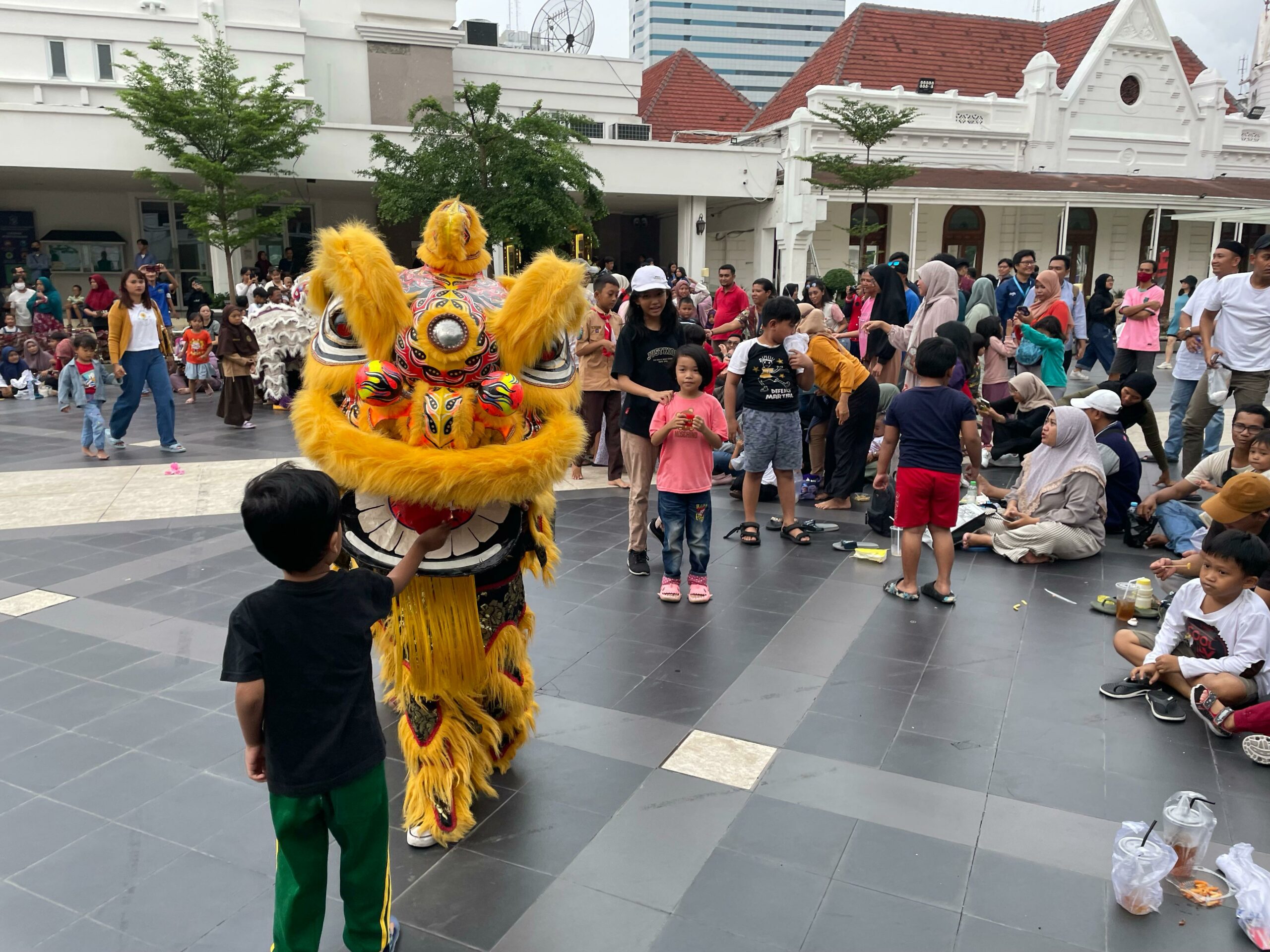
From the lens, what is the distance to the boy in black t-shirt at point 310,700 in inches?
85.3

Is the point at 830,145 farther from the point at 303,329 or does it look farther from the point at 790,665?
the point at 790,665

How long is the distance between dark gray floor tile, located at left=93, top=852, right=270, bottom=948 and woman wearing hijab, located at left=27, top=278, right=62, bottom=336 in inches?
623

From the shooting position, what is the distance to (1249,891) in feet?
9.05

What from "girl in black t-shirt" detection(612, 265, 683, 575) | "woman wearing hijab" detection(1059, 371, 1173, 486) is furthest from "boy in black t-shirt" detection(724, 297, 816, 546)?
"woman wearing hijab" detection(1059, 371, 1173, 486)

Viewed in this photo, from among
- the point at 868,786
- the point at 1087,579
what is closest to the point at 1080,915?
the point at 868,786

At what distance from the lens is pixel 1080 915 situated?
2.80 meters

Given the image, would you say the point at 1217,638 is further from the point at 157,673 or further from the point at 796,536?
the point at 157,673

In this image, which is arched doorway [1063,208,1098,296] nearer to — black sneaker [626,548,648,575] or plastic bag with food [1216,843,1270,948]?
black sneaker [626,548,648,575]

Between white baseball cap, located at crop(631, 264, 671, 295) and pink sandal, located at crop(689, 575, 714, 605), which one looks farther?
white baseball cap, located at crop(631, 264, 671, 295)

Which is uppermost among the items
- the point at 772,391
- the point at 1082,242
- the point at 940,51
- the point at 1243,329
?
the point at 940,51

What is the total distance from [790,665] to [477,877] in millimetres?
2145

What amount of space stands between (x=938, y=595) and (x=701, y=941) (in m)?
3.32

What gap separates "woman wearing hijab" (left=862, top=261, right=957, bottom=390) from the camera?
8.05 m

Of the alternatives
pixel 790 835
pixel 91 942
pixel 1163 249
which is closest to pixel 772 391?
pixel 790 835
